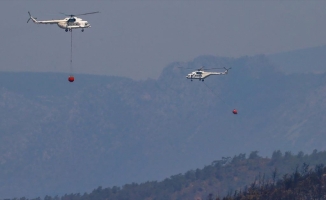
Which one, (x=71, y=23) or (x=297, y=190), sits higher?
(x=71, y=23)

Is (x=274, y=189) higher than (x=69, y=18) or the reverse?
the reverse

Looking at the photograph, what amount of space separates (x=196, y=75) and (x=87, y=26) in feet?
124

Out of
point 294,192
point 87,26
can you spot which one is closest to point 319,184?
point 294,192

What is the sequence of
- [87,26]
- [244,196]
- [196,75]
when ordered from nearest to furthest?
1. [87,26]
2. [244,196]
3. [196,75]

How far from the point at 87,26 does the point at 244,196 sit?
30.5 metres

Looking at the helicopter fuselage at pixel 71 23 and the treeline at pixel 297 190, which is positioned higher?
the helicopter fuselage at pixel 71 23

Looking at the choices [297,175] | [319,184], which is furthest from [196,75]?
[319,184]

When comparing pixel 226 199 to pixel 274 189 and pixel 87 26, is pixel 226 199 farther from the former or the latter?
pixel 87 26

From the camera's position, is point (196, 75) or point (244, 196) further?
point (196, 75)

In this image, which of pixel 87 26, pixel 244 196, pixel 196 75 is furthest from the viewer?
pixel 196 75

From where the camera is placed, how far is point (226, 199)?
152625 mm

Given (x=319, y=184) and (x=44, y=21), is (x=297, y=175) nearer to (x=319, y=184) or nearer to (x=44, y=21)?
(x=319, y=184)

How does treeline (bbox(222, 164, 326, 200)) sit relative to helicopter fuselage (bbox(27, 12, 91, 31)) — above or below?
below

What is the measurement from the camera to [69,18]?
14538 centimetres
